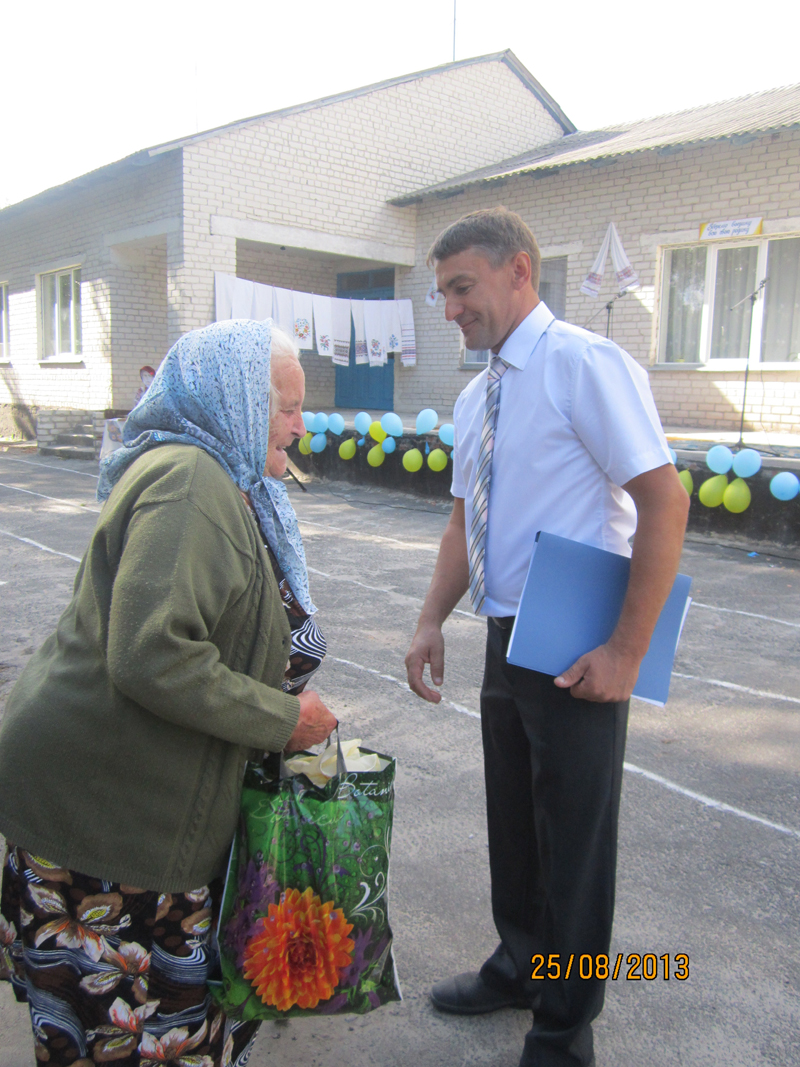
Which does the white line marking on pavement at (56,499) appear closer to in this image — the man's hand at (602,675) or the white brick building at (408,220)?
the white brick building at (408,220)

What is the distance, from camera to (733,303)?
11.0 metres

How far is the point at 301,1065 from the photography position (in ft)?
6.31

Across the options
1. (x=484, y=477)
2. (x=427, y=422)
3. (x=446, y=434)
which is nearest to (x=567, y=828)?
(x=484, y=477)

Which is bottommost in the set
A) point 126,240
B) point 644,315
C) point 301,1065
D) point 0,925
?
point 301,1065

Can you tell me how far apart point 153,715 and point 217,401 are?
1.86 ft

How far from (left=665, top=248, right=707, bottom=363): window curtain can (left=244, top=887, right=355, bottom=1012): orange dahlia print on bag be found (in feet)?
36.8

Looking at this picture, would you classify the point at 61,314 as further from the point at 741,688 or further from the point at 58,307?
the point at 741,688

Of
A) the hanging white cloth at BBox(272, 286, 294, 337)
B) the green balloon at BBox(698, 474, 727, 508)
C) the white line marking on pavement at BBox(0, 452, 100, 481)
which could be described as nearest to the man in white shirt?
the green balloon at BBox(698, 474, 727, 508)

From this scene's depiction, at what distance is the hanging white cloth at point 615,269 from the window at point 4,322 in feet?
Result: 43.8

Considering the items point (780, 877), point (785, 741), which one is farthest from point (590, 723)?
point (785, 741)

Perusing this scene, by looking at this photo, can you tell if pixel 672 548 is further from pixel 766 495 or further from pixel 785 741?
pixel 766 495

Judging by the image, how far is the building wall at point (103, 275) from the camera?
13679mm

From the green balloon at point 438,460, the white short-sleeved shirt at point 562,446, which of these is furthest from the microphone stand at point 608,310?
Answer: the white short-sleeved shirt at point 562,446

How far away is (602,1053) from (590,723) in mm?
891
